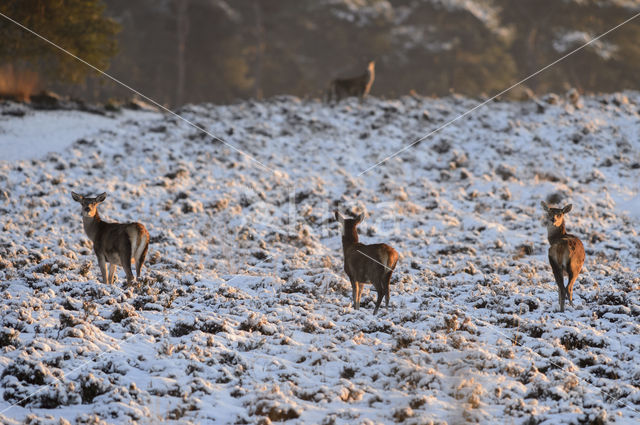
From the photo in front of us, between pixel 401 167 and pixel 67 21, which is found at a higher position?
pixel 67 21

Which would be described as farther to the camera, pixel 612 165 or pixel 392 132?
pixel 392 132

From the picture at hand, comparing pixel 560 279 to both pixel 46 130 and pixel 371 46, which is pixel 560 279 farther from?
pixel 371 46

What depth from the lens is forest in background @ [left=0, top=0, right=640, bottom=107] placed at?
43.7 metres

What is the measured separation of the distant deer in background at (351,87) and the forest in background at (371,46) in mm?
15046

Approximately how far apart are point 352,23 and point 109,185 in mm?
30694

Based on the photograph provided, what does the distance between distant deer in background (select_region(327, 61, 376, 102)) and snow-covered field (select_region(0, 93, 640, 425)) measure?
289 centimetres

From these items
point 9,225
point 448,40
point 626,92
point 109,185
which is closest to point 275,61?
point 448,40

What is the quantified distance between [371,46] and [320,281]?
35.1 m

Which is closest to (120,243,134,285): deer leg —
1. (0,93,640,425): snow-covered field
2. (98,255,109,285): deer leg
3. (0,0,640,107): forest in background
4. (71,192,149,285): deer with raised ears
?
(71,192,149,285): deer with raised ears

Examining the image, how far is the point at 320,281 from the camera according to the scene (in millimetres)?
11898

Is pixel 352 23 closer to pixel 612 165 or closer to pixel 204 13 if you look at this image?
pixel 204 13

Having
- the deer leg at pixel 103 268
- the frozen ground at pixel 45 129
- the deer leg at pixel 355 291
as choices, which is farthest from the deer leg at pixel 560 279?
the frozen ground at pixel 45 129

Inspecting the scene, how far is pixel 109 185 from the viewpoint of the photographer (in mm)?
18781

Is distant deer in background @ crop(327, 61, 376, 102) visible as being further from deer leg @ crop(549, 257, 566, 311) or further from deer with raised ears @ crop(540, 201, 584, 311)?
deer leg @ crop(549, 257, 566, 311)
